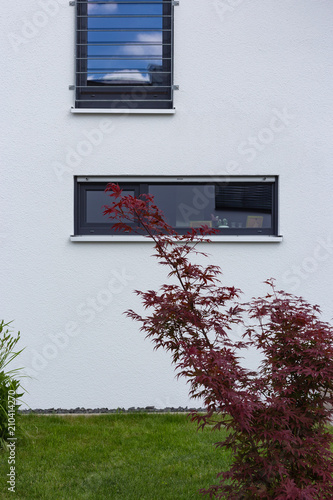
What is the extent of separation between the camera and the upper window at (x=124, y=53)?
19.9ft

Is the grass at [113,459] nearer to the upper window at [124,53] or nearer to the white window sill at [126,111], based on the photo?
the white window sill at [126,111]

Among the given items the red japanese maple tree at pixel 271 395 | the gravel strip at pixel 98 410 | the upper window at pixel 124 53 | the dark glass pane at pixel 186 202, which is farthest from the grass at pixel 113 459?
the upper window at pixel 124 53

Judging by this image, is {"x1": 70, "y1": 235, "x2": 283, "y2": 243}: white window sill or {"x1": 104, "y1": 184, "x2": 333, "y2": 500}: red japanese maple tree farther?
{"x1": 70, "y1": 235, "x2": 283, "y2": 243}: white window sill

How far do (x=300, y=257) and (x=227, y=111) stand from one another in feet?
6.56

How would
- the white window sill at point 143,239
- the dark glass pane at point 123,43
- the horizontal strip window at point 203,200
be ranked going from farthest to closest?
the dark glass pane at point 123,43
the horizontal strip window at point 203,200
the white window sill at point 143,239

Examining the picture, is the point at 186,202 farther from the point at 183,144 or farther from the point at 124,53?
the point at 124,53

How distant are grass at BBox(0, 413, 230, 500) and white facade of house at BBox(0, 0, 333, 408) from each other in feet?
3.81

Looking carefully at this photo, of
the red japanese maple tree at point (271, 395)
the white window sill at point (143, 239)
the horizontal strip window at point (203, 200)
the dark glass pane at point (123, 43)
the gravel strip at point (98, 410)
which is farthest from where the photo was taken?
the dark glass pane at point (123, 43)

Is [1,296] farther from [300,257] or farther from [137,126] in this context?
[300,257]

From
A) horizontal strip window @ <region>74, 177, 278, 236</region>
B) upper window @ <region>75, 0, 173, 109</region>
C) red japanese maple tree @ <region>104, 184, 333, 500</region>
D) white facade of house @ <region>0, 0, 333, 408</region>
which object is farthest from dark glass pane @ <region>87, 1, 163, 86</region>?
red japanese maple tree @ <region>104, 184, 333, 500</region>

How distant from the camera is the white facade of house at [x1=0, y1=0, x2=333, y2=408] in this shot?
19.1 feet

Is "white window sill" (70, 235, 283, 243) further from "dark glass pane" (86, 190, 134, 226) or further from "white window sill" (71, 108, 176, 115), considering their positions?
"white window sill" (71, 108, 176, 115)

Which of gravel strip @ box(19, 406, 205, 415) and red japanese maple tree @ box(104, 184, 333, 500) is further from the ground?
red japanese maple tree @ box(104, 184, 333, 500)

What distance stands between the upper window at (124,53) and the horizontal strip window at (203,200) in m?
0.99
